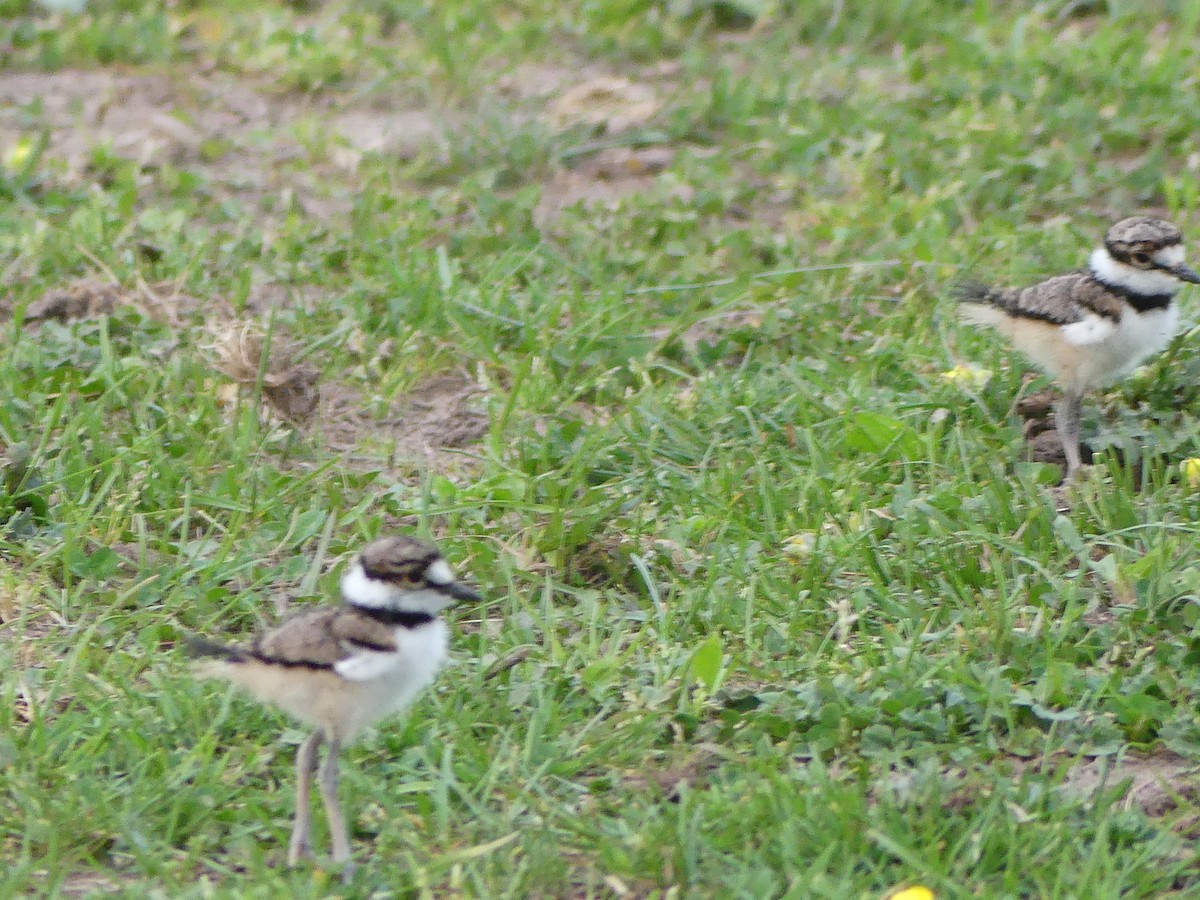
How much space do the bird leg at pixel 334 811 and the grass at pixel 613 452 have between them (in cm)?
13

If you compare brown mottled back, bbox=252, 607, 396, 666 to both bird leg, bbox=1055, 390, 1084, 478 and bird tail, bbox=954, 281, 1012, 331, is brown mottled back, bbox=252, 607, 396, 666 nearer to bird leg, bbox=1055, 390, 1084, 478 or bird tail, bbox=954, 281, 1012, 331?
bird leg, bbox=1055, 390, 1084, 478

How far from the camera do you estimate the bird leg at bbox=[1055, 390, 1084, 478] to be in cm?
545

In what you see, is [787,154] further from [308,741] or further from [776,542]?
[308,741]

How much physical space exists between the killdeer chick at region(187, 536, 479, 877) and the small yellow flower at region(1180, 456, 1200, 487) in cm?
249

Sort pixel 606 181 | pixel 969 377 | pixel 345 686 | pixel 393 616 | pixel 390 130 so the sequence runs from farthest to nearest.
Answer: pixel 390 130, pixel 606 181, pixel 969 377, pixel 393 616, pixel 345 686

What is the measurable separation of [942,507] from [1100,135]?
333 centimetres

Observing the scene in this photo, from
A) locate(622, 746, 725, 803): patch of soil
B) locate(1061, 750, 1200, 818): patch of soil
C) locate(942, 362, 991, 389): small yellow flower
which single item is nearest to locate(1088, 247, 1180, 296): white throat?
locate(942, 362, 991, 389): small yellow flower

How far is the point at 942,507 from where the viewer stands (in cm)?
516

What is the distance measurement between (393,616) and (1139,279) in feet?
9.89

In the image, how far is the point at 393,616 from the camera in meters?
3.95

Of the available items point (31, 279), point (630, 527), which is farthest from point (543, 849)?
point (31, 279)

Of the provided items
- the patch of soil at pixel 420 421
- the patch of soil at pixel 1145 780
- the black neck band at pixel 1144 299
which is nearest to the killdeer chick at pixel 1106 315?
the black neck band at pixel 1144 299

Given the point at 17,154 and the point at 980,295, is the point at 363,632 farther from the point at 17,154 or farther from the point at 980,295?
the point at 17,154

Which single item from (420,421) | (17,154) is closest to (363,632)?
(420,421)
